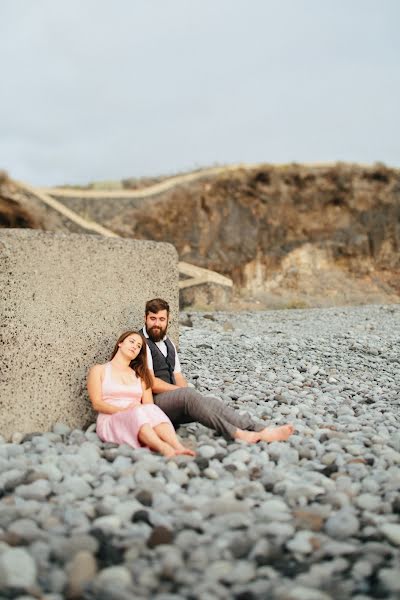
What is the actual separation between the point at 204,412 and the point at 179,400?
0.21 m

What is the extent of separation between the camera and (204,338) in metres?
8.70

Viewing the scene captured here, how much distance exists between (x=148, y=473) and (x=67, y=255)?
6.23 feet

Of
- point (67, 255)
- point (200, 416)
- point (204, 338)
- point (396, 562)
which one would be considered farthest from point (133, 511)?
point (204, 338)

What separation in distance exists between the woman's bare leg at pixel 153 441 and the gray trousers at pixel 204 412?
0.48m

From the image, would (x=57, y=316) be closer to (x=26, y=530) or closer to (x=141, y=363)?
(x=141, y=363)

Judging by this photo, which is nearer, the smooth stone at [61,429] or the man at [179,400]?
the man at [179,400]

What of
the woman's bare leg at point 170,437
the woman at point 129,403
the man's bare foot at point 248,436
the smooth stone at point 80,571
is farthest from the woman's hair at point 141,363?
the smooth stone at point 80,571

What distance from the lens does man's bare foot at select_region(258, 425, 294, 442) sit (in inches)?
159

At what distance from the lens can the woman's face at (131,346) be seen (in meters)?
4.31

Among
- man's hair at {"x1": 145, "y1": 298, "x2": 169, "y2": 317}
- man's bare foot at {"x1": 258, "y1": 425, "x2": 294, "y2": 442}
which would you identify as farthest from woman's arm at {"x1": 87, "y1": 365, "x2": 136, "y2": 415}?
man's bare foot at {"x1": 258, "y1": 425, "x2": 294, "y2": 442}

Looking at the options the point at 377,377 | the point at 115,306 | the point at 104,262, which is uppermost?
the point at 104,262

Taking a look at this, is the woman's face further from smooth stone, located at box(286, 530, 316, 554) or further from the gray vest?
smooth stone, located at box(286, 530, 316, 554)

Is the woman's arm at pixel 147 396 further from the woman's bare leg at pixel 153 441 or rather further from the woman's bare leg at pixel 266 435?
the woman's bare leg at pixel 266 435

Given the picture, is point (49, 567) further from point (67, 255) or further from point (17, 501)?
point (67, 255)
